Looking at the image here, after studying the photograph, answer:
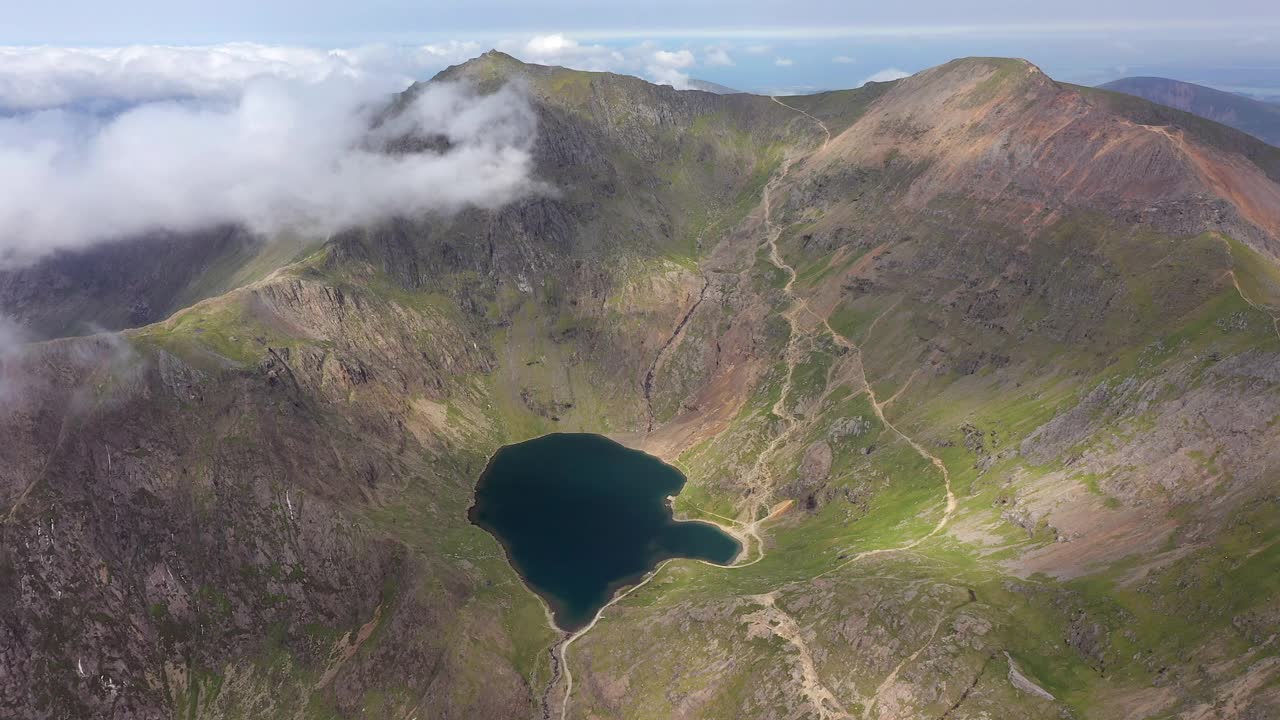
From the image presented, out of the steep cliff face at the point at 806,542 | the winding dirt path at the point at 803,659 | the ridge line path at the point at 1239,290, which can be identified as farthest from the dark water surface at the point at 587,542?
the ridge line path at the point at 1239,290

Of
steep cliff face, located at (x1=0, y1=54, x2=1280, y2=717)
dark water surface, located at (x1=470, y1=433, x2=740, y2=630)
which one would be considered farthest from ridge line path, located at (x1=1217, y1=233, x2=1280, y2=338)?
dark water surface, located at (x1=470, y1=433, x2=740, y2=630)

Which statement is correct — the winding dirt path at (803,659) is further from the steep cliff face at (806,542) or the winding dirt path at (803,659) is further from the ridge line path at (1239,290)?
the ridge line path at (1239,290)

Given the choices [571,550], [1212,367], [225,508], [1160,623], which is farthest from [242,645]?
[1212,367]

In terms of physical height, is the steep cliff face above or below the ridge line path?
below

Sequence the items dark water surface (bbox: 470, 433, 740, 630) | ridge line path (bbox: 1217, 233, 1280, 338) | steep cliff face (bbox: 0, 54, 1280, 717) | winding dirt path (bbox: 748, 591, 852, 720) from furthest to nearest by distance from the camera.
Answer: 1. dark water surface (bbox: 470, 433, 740, 630)
2. ridge line path (bbox: 1217, 233, 1280, 338)
3. winding dirt path (bbox: 748, 591, 852, 720)
4. steep cliff face (bbox: 0, 54, 1280, 717)

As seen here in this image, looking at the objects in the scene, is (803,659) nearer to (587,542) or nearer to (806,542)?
(806,542)

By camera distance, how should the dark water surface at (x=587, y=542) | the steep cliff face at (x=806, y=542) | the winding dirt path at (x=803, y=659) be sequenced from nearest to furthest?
the steep cliff face at (x=806, y=542), the winding dirt path at (x=803, y=659), the dark water surface at (x=587, y=542)

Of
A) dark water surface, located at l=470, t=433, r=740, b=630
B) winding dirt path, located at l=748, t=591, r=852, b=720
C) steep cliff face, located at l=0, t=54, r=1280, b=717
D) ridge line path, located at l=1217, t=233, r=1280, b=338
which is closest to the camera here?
steep cliff face, located at l=0, t=54, r=1280, b=717

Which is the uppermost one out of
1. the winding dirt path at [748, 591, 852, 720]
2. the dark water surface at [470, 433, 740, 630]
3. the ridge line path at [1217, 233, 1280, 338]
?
the ridge line path at [1217, 233, 1280, 338]

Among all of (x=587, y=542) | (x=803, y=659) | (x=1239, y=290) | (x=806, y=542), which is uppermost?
(x=1239, y=290)

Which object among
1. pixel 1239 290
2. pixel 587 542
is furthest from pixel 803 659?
pixel 1239 290

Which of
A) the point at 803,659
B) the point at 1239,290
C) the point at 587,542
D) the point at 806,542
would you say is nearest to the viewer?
the point at 803,659

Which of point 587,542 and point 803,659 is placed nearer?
point 803,659

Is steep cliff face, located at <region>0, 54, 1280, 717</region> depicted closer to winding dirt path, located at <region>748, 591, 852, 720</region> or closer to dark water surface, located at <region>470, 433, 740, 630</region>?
winding dirt path, located at <region>748, 591, 852, 720</region>
